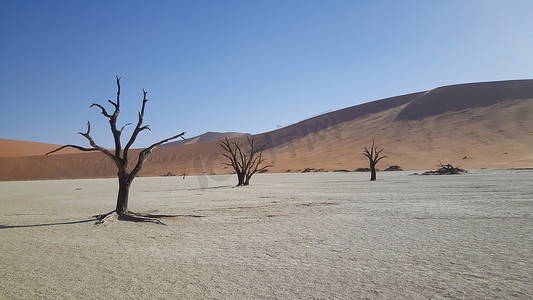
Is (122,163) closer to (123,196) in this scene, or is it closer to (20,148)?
(123,196)

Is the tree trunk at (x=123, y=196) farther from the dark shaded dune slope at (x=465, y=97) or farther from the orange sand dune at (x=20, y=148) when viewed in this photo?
the orange sand dune at (x=20, y=148)

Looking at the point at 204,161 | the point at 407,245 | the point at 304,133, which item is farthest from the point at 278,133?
the point at 407,245

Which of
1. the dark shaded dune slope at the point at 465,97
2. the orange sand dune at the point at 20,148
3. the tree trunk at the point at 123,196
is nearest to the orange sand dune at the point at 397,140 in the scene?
the dark shaded dune slope at the point at 465,97

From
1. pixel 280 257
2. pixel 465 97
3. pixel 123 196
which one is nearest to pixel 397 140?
pixel 465 97

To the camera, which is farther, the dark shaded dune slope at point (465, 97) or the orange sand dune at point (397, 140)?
the dark shaded dune slope at point (465, 97)

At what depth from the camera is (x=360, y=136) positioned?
60000mm

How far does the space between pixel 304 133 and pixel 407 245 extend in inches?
2899

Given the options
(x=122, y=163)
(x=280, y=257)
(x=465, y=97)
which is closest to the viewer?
(x=280, y=257)

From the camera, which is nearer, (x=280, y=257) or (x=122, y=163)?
(x=280, y=257)

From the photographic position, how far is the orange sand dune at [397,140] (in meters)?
41.6

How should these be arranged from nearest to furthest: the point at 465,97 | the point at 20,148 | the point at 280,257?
the point at 280,257
the point at 465,97
the point at 20,148

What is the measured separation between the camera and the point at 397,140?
171 feet

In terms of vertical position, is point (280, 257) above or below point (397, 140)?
below

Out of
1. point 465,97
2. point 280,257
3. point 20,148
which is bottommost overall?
point 280,257
